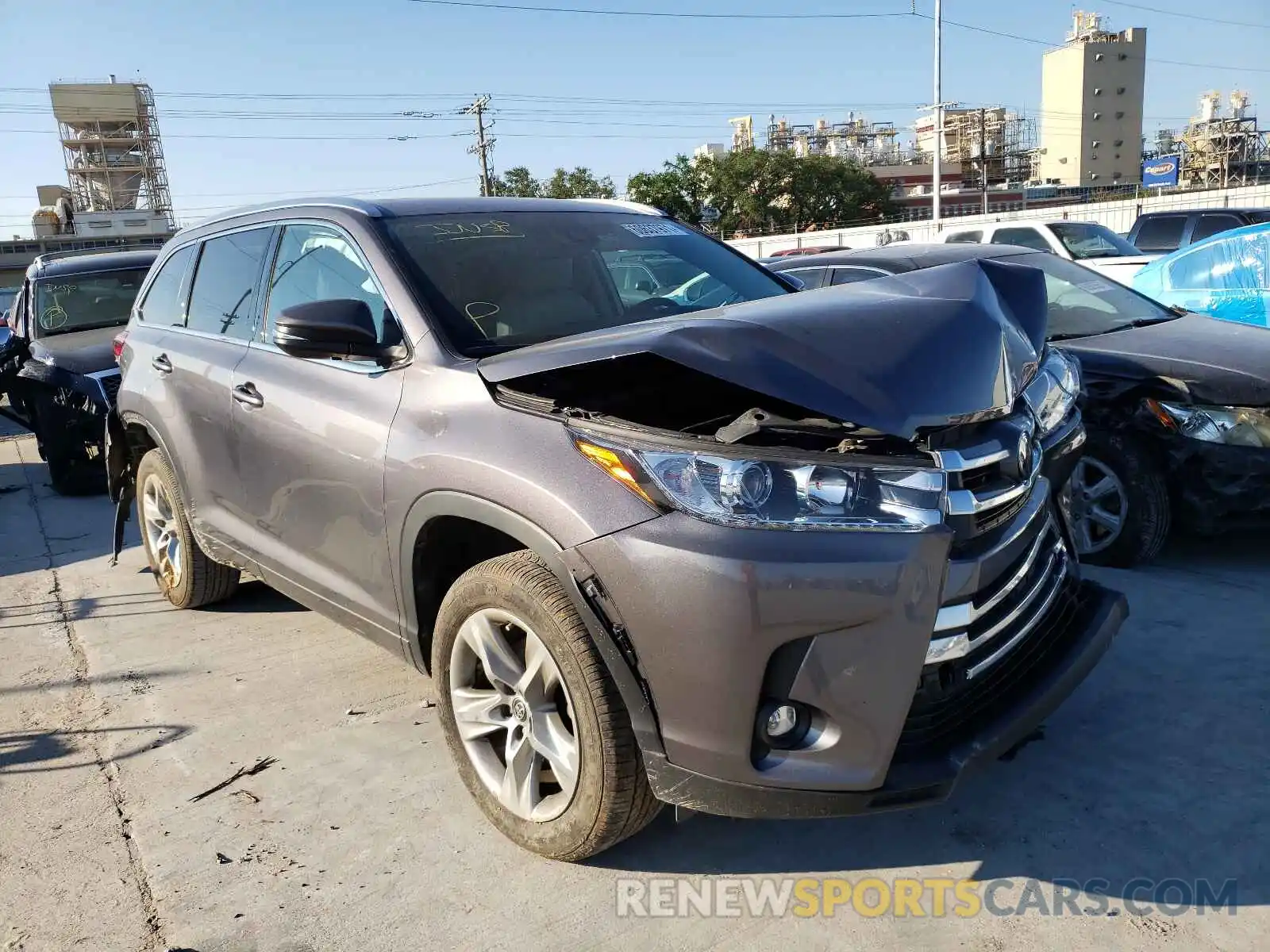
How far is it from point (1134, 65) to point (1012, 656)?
134 meters

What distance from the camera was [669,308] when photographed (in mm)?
3592

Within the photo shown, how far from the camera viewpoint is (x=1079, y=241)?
45.9ft

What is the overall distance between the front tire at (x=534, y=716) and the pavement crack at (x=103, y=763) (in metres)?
0.89

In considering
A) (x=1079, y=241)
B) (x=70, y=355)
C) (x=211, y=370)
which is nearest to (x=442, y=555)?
(x=211, y=370)

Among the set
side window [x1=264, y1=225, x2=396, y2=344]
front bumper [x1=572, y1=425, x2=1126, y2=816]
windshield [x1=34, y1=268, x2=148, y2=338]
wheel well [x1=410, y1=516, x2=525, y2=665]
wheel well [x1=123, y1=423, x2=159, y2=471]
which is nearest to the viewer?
front bumper [x1=572, y1=425, x2=1126, y2=816]

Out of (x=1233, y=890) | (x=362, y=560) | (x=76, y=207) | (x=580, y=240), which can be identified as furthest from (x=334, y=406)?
(x=76, y=207)

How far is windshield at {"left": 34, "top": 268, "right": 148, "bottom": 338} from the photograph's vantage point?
8.97 metres

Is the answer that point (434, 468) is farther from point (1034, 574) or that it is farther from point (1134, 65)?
point (1134, 65)

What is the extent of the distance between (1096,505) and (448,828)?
3506 mm

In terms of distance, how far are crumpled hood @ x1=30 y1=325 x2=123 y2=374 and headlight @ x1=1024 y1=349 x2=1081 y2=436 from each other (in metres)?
6.80

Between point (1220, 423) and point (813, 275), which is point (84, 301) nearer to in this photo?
point (813, 275)

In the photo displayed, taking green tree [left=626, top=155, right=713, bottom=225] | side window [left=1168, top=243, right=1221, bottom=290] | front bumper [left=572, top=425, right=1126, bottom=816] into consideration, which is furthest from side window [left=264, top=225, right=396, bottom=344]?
green tree [left=626, top=155, right=713, bottom=225]

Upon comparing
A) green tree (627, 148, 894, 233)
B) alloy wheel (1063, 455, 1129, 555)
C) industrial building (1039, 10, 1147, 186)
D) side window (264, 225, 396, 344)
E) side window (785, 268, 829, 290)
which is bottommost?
alloy wheel (1063, 455, 1129, 555)

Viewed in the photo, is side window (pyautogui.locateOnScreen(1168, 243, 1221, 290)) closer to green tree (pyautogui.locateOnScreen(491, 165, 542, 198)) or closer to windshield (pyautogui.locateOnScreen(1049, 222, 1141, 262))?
windshield (pyautogui.locateOnScreen(1049, 222, 1141, 262))
